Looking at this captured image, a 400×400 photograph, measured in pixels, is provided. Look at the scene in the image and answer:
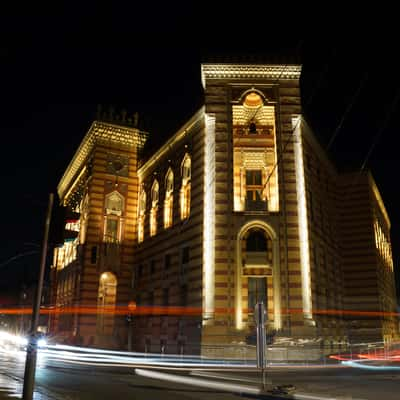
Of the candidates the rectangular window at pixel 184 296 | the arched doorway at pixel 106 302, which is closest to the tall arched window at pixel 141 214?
the arched doorway at pixel 106 302

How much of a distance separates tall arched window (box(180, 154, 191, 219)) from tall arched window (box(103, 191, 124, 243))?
870cm

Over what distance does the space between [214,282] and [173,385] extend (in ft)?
38.5

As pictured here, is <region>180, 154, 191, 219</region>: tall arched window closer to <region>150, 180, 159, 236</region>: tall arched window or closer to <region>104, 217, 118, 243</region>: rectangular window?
<region>150, 180, 159, 236</region>: tall arched window

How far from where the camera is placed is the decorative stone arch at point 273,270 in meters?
25.1

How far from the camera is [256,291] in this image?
26062 millimetres

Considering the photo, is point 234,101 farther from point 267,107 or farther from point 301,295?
point 301,295

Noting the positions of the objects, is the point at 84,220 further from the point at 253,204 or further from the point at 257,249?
the point at 257,249

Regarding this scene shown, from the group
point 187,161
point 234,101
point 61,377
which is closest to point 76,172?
point 187,161

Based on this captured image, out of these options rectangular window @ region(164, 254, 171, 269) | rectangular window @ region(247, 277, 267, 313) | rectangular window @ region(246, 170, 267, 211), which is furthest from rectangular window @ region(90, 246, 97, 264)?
rectangular window @ region(247, 277, 267, 313)

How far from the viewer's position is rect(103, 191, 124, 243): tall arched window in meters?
37.4

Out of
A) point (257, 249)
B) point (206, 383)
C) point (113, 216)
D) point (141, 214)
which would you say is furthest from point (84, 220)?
point (206, 383)

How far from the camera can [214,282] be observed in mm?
25547

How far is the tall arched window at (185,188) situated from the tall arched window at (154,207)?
4486 millimetres

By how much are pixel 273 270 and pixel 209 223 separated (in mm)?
4745
